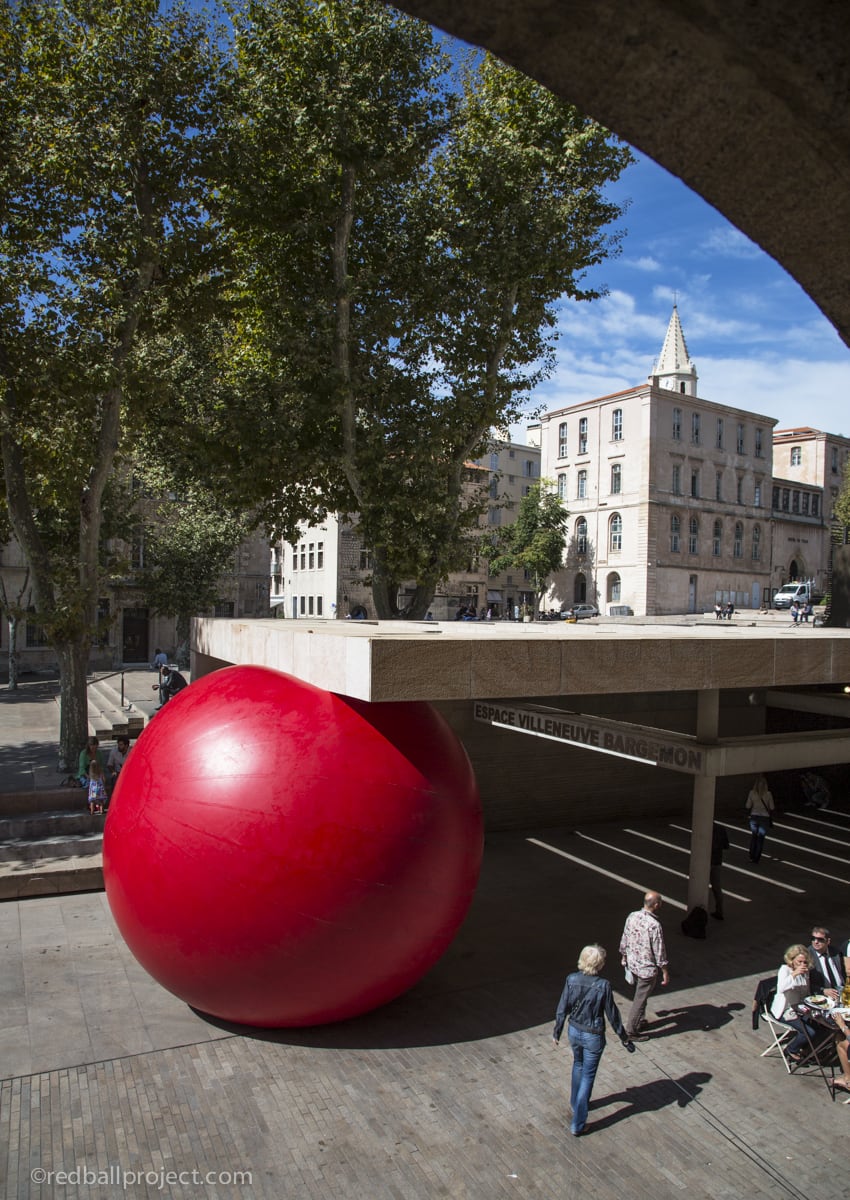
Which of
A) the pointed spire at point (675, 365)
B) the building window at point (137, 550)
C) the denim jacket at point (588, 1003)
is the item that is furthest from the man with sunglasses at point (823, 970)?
the pointed spire at point (675, 365)

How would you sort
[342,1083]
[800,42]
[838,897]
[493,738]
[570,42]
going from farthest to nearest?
[493,738] < [838,897] < [342,1083] < [570,42] < [800,42]

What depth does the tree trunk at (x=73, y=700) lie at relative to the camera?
19609 mm

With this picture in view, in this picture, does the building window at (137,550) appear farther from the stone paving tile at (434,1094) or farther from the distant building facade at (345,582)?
the stone paving tile at (434,1094)

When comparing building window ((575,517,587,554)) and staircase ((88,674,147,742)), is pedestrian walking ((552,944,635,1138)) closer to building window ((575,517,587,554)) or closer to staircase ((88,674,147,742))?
staircase ((88,674,147,742))

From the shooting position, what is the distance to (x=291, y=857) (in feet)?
24.5

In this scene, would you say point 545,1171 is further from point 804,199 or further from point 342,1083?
point 804,199

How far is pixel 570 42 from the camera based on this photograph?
2217mm

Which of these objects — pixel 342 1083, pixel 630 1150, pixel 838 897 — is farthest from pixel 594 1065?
pixel 838 897

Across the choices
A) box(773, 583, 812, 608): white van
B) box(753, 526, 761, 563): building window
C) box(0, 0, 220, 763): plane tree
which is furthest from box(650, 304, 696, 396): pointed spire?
box(0, 0, 220, 763): plane tree

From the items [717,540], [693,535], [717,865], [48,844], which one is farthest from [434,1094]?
[717,540]

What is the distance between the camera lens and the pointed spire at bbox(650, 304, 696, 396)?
84938mm

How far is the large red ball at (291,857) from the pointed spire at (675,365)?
83.2 metres

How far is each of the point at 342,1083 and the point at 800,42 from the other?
7.96m

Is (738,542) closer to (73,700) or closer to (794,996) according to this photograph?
(73,700)
